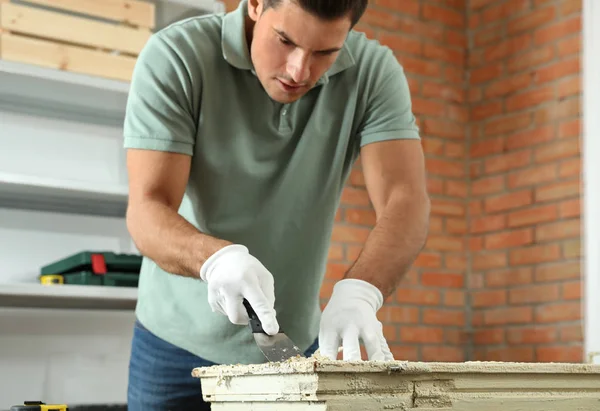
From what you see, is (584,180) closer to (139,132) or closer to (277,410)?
(139,132)

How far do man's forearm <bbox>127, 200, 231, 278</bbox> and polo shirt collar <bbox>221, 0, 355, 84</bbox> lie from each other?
0.95 ft

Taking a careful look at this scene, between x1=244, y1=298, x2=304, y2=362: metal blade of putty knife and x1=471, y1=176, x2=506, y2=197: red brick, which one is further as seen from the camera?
x1=471, y1=176, x2=506, y2=197: red brick

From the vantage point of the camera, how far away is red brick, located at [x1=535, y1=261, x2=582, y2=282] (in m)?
2.68

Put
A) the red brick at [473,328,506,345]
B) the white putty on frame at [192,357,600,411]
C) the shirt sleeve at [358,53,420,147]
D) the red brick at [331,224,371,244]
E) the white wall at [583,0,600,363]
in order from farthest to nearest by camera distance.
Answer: the red brick at [473,328,506,345]
the red brick at [331,224,371,244]
the white wall at [583,0,600,363]
the shirt sleeve at [358,53,420,147]
the white putty on frame at [192,357,600,411]

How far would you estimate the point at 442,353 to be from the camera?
2996mm

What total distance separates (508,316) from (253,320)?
6.40 ft

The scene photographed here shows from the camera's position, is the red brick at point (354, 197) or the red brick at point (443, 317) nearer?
the red brick at point (354, 197)

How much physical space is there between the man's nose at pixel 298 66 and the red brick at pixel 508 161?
1759 mm

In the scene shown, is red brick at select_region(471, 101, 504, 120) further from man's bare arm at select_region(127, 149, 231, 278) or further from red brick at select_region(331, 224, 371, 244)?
man's bare arm at select_region(127, 149, 231, 278)

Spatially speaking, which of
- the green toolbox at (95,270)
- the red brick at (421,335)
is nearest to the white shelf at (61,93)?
the green toolbox at (95,270)

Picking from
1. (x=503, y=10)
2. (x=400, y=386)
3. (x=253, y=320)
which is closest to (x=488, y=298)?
(x=503, y=10)

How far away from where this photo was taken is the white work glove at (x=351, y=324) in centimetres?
122

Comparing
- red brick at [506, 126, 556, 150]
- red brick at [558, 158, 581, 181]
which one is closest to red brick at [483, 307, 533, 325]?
red brick at [558, 158, 581, 181]

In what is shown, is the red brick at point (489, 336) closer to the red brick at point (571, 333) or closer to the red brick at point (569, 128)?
the red brick at point (571, 333)
